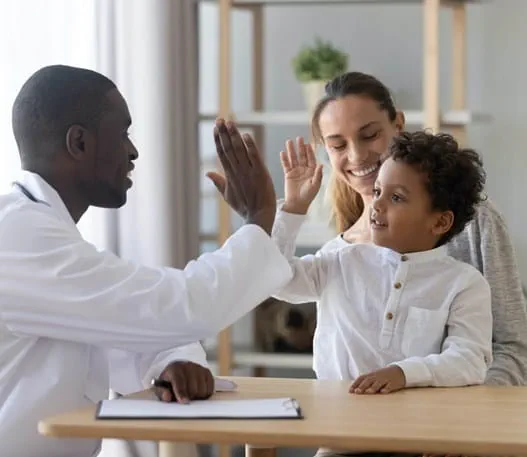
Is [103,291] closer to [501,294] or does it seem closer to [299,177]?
[299,177]

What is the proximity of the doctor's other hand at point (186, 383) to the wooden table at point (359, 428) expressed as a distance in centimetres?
13

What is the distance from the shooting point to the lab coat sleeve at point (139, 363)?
174cm

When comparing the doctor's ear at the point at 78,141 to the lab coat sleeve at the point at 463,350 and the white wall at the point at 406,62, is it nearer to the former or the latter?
the lab coat sleeve at the point at 463,350

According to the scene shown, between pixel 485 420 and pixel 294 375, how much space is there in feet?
7.86

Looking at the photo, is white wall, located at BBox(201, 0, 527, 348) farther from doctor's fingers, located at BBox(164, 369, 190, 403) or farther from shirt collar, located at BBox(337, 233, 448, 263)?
doctor's fingers, located at BBox(164, 369, 190, 403)

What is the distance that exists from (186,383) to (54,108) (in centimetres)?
48

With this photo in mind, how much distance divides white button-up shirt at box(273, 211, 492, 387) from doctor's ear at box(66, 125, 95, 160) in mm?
398

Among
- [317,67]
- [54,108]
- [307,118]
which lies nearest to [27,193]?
[54,108]

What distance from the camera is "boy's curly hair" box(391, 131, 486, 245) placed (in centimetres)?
188

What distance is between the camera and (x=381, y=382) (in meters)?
1.63

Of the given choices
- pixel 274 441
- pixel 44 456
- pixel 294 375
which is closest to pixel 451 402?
pixel 274 441

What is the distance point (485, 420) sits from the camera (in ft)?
4.69

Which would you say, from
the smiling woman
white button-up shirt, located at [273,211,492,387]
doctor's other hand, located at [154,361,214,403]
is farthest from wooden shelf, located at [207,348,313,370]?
doctor's other hand, located at [154,361,214,403]

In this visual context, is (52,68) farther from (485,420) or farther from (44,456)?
(485,420)
